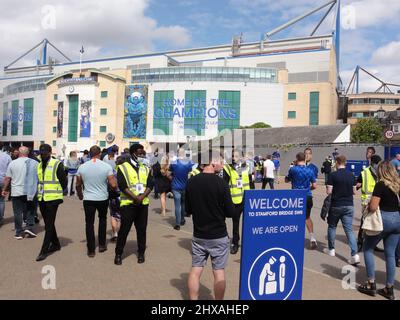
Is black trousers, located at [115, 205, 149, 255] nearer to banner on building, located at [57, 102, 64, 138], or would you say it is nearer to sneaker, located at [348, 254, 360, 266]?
sneaker, located at [348, 254, 360, 266]

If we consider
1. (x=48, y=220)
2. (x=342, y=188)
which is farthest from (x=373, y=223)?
(x=48, y=220)

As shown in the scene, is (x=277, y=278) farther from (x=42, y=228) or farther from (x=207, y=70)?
(x=207, y=70)

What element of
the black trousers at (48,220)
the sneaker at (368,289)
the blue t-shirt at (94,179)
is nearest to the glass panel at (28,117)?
the black trousers at (48,220)

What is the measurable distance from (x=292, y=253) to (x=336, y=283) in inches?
72.5

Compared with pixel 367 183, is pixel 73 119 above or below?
above

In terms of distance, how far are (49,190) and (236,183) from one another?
3303 mm

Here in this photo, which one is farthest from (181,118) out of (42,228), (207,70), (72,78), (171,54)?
(42,228)

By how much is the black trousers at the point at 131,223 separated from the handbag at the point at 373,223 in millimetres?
3421

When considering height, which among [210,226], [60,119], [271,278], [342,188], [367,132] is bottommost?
[271,278]

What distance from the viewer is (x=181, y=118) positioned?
5969 centimetres

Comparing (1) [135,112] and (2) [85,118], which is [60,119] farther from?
(1) [135,112]

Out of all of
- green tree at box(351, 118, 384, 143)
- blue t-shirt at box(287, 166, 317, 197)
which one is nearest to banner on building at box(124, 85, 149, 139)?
green tree at box(351, 118, 384, 143)

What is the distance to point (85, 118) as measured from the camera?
65062 millimetres

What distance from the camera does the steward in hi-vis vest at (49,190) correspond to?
243 inches
